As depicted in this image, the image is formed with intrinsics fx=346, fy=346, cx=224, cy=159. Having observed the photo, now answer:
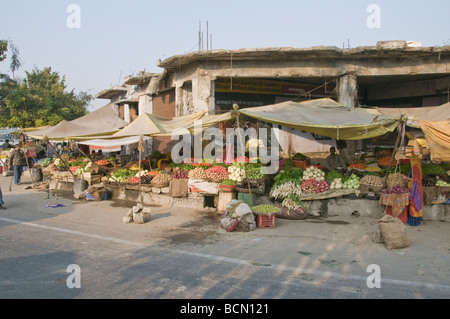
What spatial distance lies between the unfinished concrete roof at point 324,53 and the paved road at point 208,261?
630cm

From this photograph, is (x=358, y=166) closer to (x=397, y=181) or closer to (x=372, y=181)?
(x=372, y=181)

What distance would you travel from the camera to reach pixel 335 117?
28.7 ft

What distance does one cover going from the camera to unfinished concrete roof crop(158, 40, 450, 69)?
1193 cm

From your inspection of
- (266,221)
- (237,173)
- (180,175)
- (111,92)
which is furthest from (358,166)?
(111,92)

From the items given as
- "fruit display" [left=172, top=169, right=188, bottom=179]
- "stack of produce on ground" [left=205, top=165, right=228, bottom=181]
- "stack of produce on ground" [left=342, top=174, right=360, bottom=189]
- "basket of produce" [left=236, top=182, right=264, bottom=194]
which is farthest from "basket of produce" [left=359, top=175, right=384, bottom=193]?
"fruit display" [left=172, top=169, right=188, bottom=179]

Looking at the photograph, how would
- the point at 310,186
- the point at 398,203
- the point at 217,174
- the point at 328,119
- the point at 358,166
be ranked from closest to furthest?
the point at 398,203
the point at 328,119
the point at 310,186
the point at 217,174
the point at 358,166

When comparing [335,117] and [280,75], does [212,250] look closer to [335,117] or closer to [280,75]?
[335,117]

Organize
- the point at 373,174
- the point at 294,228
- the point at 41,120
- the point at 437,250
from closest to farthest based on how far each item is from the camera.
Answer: the point at 437,250 → the point at 294,228 → the point at 373,174 → the point at 41,120

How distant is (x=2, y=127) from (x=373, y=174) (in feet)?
81.3

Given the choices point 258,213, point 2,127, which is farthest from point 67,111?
point 258,213

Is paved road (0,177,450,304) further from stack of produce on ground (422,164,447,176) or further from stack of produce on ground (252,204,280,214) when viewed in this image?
stack of produce on ground (422,164,447,176)

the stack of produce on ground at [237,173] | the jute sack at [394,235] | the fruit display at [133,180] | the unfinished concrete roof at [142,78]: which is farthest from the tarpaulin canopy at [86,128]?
the jute sack at [394,235]

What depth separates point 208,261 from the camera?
5.65 metres

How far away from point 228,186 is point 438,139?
198 inches
